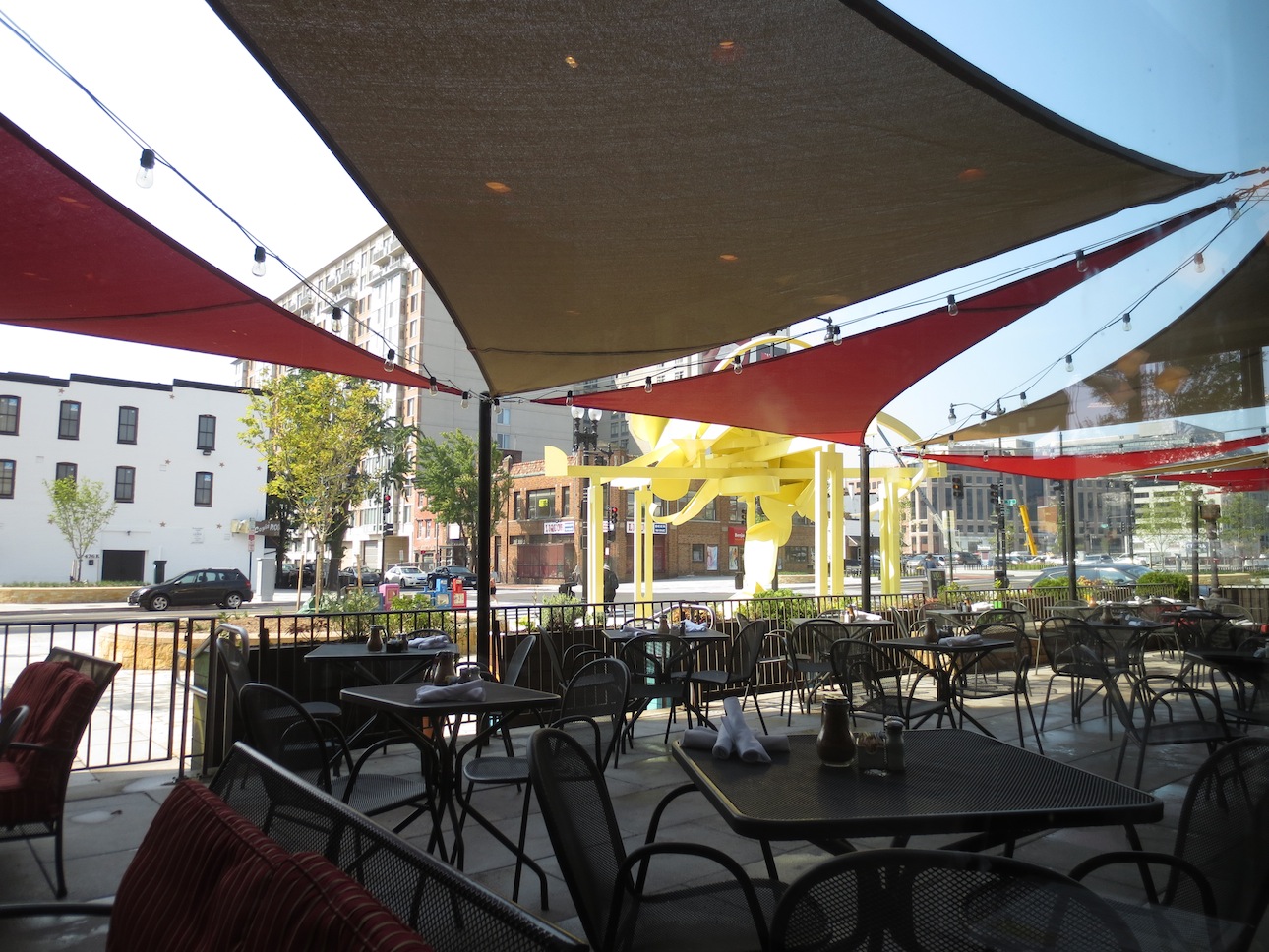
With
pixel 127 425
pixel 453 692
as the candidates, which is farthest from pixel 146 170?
pixel 127 425

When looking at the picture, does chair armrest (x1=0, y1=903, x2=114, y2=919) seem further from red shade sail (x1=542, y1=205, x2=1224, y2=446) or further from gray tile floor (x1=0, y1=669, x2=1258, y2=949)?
red shade sail (x1=542, y1=205, x2=1224, y2=446)

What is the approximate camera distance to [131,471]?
34719mm

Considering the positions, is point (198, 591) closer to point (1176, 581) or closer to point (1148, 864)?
point (1176, 581)

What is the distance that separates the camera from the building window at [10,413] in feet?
105

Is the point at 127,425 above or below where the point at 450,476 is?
above

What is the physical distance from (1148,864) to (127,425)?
129 ft

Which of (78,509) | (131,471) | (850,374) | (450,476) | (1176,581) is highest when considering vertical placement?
(450,476)

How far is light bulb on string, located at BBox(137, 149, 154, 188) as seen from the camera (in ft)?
11.6

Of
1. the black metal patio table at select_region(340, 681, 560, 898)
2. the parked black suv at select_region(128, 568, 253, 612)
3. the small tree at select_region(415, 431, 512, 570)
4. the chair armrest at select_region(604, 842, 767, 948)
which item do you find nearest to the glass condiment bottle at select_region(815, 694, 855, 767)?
the chair armrest at select_region(604, 842, 767, 948)

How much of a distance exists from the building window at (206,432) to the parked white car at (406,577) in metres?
9.29

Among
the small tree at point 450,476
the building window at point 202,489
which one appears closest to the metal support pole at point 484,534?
the small tree at point 450,476

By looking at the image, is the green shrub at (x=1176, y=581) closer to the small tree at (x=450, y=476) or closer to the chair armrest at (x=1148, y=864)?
the chair armrest at (x=1148, y=864)

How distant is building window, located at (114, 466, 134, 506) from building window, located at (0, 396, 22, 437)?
3664mm

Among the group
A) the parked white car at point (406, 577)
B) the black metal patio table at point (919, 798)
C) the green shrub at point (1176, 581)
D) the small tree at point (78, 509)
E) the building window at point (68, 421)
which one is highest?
the building window at point (68, 421)
